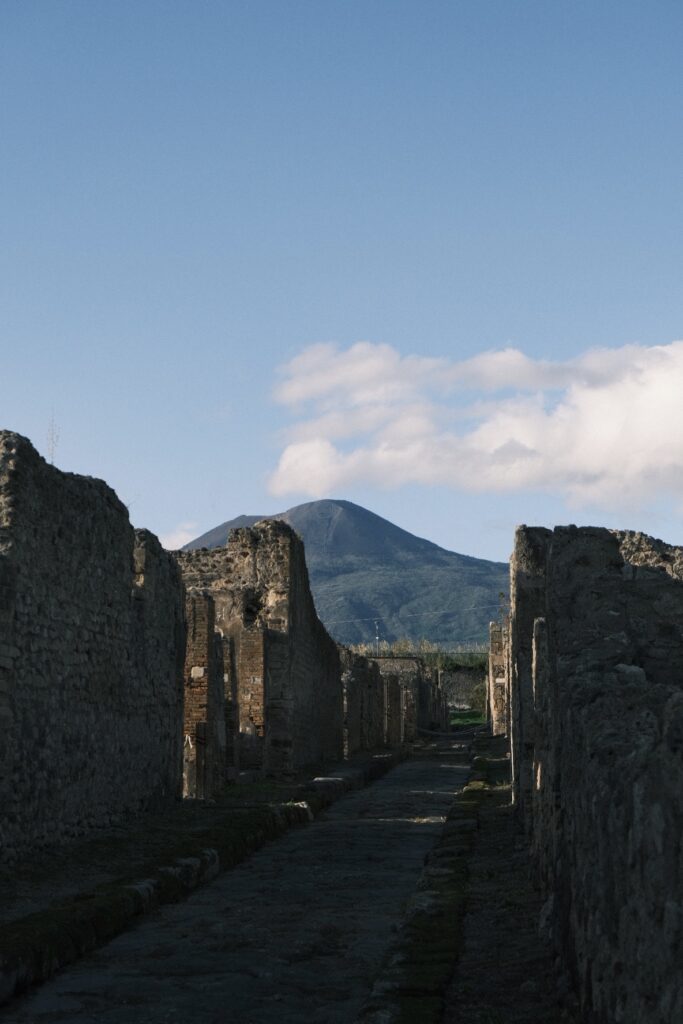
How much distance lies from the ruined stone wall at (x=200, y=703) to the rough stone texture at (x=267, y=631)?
3058mm

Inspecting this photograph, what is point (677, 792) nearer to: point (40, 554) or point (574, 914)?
point (574, 914)

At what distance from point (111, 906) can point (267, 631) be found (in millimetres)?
14724

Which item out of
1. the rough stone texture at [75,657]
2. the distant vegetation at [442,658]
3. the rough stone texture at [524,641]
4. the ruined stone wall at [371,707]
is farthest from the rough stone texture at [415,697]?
the rough stone texture at [75,657]

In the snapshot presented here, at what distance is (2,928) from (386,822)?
351 inches

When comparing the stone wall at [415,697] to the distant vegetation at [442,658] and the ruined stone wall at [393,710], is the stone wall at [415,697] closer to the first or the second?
the ruined stone wall at [393,710]

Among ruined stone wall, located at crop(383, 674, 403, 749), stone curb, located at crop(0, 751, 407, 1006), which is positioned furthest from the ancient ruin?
ruined stone wall, located at crop(383, 674, 403, 749)

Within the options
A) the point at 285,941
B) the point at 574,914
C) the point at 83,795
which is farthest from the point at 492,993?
the point at 83,795

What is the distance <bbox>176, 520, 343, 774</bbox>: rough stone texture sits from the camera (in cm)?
2280

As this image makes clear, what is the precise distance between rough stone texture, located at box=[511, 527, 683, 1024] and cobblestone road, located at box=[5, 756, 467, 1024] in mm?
1113

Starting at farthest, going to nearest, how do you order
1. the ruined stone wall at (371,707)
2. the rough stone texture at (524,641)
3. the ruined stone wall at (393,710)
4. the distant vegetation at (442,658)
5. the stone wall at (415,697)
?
the distant vegetation at (442,658)
the stone wall at (415,697)
the ruined stone wall at (393,710)
the ruined stone wall at (371,707)
the rough stone texture at (524,641)

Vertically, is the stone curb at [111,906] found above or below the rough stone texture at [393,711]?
below

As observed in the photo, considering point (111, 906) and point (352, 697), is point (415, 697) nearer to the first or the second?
point (352, 697)

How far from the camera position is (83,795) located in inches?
501

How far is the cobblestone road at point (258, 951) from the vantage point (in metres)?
6.23
